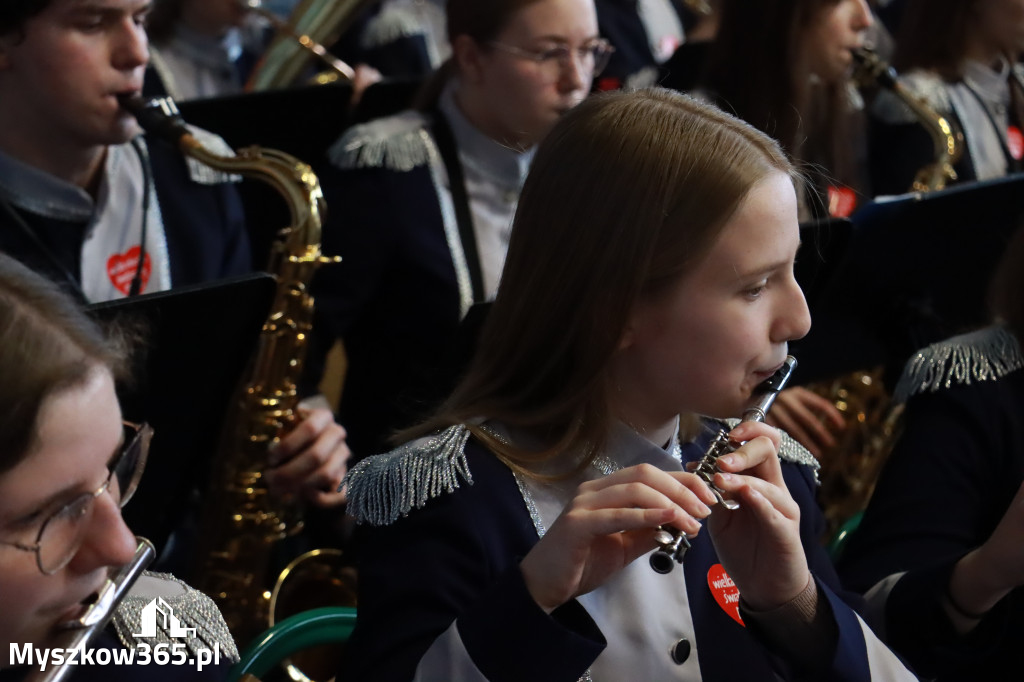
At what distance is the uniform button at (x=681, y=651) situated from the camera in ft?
3.68

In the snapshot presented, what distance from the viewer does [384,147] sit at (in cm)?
205

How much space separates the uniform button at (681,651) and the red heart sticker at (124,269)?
0.98m

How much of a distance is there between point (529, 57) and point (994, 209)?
0.76 m

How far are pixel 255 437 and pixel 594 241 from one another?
0.81m

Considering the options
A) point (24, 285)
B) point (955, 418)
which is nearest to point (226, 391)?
point (24, 285)

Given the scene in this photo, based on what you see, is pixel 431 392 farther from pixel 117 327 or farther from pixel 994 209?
pixel 994 209

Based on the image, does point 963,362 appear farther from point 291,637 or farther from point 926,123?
point 926,123

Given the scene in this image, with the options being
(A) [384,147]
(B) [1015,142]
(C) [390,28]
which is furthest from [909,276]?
(C) [390,28]

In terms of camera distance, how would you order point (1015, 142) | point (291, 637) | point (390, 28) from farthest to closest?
1. point (390, 28)
2. point (1015, 142)
3. point (291, 637)

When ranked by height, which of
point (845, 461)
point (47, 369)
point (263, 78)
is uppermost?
point (47, 369)

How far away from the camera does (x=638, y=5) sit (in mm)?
3699

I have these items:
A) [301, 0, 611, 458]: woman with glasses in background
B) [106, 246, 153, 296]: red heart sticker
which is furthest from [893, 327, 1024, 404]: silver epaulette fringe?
[106, 246, 153, 296]: red heart sticker

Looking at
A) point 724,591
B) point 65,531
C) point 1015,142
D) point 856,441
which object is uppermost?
point 65,531

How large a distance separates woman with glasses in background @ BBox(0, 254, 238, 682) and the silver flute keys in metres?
0.42
